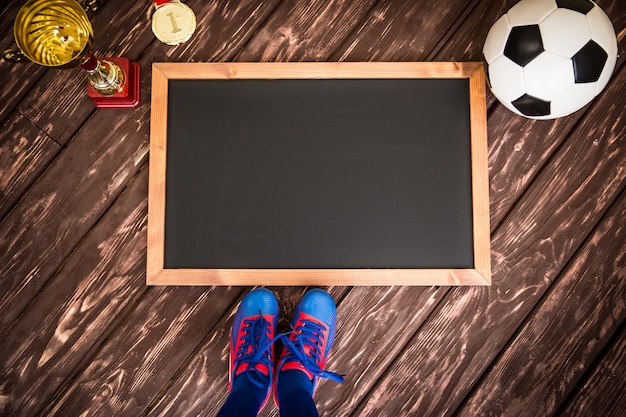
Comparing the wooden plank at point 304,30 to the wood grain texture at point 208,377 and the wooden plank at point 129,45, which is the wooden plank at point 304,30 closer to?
the wooden plank at point 129,45

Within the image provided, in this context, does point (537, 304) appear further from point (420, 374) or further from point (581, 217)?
point (420, 374)

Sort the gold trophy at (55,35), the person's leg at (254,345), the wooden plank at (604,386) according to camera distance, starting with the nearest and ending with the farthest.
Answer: the gold trophy at (55,35)
the person's leg at (254,345)
the wooden plank at (604,386)

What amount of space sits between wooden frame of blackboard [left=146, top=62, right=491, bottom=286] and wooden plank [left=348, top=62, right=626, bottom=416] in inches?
3.2

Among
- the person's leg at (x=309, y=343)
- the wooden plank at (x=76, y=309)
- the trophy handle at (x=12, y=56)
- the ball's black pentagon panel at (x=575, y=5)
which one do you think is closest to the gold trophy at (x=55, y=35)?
the trophy handle at (x=12, y=56)

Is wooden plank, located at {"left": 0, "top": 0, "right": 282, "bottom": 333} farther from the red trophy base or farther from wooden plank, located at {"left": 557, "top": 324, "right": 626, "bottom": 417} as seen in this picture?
wooden plank, located at {"left": 557, "top": 324, "right": 626, "bottom": 417}

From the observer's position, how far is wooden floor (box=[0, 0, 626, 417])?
1.16 meters

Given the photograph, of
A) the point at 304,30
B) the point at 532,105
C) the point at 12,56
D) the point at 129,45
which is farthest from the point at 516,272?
the point at 12,56

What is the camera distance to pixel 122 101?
1159 mm

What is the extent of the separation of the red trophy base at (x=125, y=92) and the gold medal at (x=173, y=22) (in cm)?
12

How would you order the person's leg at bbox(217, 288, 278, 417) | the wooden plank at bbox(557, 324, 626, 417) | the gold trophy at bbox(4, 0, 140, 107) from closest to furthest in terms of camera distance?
the gold trophy at bbox(4, 0, 140, 107) < the person's leg at bbox(217, 288, 278, 417) < the wooden plank at bbox(557, 324, 626, 417)

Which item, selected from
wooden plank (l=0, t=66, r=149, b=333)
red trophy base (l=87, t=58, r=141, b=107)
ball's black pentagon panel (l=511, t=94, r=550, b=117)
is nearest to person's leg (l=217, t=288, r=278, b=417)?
wooden plank (l=0, t=66, r=149, b=333)

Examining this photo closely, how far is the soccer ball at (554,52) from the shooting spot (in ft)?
3.07

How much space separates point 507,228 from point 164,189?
930mm

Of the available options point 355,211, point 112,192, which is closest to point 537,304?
point 355,211
